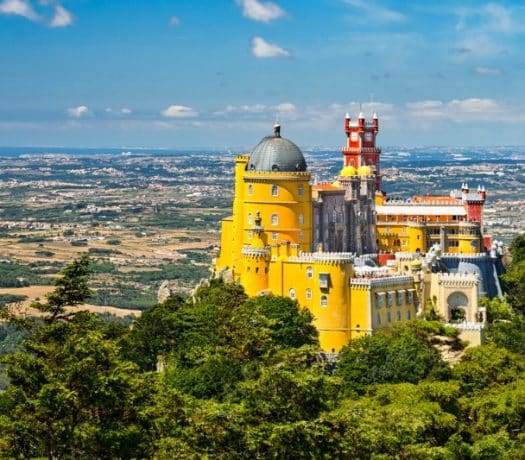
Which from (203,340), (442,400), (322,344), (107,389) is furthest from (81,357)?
(322,344)

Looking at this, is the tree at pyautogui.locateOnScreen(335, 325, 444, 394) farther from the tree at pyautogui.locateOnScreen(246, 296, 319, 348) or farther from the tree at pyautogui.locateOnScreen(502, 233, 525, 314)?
the tree at pyautogui.locateOnScreen(502, 233, 525, 314)

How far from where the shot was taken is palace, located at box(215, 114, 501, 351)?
87.2m

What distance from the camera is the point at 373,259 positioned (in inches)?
4092

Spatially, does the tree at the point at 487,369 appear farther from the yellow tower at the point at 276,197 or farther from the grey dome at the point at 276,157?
the grey dome at the point at 276,157

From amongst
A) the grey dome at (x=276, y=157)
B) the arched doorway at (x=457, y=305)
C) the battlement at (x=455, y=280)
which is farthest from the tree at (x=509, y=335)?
the grey dome at (x=276, y=157)

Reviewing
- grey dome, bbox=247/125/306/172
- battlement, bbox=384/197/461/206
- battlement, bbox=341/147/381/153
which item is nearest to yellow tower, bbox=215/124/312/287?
grey dome, bbox=247/125/306/172

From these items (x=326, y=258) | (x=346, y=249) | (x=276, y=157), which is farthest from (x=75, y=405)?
(x=346, y=249)

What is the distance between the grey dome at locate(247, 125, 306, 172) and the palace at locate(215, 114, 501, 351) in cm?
7

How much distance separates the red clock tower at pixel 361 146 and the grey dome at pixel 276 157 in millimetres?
33561

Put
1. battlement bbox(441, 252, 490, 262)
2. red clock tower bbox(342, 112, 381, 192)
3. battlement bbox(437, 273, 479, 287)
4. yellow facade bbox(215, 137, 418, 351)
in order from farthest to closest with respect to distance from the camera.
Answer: red clock tower bbox(342, 112, 381, 192) < battlement bbox(441, 252, 490, 262) < battlement bbox(437, 273, 479, 287) < yellow facade bbox(215, 137, 418, 351)

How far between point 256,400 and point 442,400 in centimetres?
1634

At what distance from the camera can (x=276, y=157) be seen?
97.4 m

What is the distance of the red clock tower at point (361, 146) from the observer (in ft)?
433

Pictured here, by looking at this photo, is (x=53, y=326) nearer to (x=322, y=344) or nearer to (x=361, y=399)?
(x=361, y=399)
